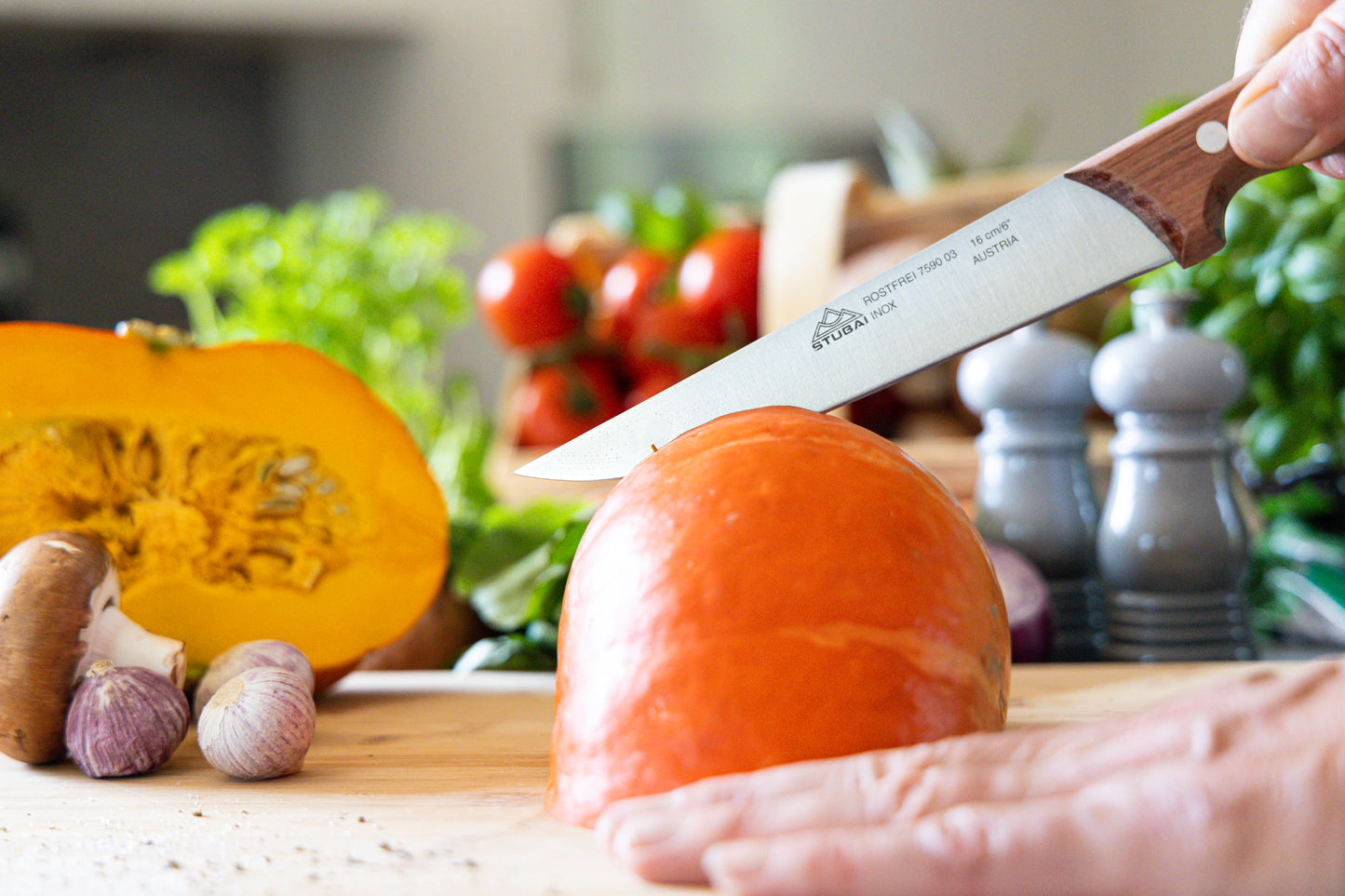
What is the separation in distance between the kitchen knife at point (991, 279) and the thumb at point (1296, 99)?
20 mm

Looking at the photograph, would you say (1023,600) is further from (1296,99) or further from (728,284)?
(728,284)

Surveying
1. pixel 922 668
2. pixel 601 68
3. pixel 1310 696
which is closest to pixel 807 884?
pixel 922 668

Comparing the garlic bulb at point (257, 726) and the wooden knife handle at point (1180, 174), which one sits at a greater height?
the wooden knife handle at point (1180, 174)

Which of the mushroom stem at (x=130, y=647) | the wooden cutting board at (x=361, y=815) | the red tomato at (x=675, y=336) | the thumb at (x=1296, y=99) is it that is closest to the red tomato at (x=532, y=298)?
the red tomato at (x=675, y=336)

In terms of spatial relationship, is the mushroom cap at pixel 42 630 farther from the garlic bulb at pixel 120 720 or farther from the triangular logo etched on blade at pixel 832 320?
the triangular logo etched on blade at pixel 832 320

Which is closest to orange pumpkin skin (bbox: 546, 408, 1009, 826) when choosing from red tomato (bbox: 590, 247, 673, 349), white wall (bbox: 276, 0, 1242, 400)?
red tomato (bbox: 590, 247, 673, 349)

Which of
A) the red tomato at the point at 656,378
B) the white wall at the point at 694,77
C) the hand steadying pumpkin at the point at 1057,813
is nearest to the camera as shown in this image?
the hand steadying pumpkin at the point at 1057,813

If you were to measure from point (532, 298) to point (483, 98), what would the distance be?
2.41m

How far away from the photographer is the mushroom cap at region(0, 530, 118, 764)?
70 centimetres

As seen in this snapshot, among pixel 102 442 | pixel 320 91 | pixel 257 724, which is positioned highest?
pixel 320 91

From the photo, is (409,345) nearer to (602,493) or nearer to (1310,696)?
(602,493)

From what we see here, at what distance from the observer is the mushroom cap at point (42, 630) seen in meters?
0.70

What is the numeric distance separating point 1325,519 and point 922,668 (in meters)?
1.00

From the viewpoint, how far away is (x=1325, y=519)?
4.42 ft
